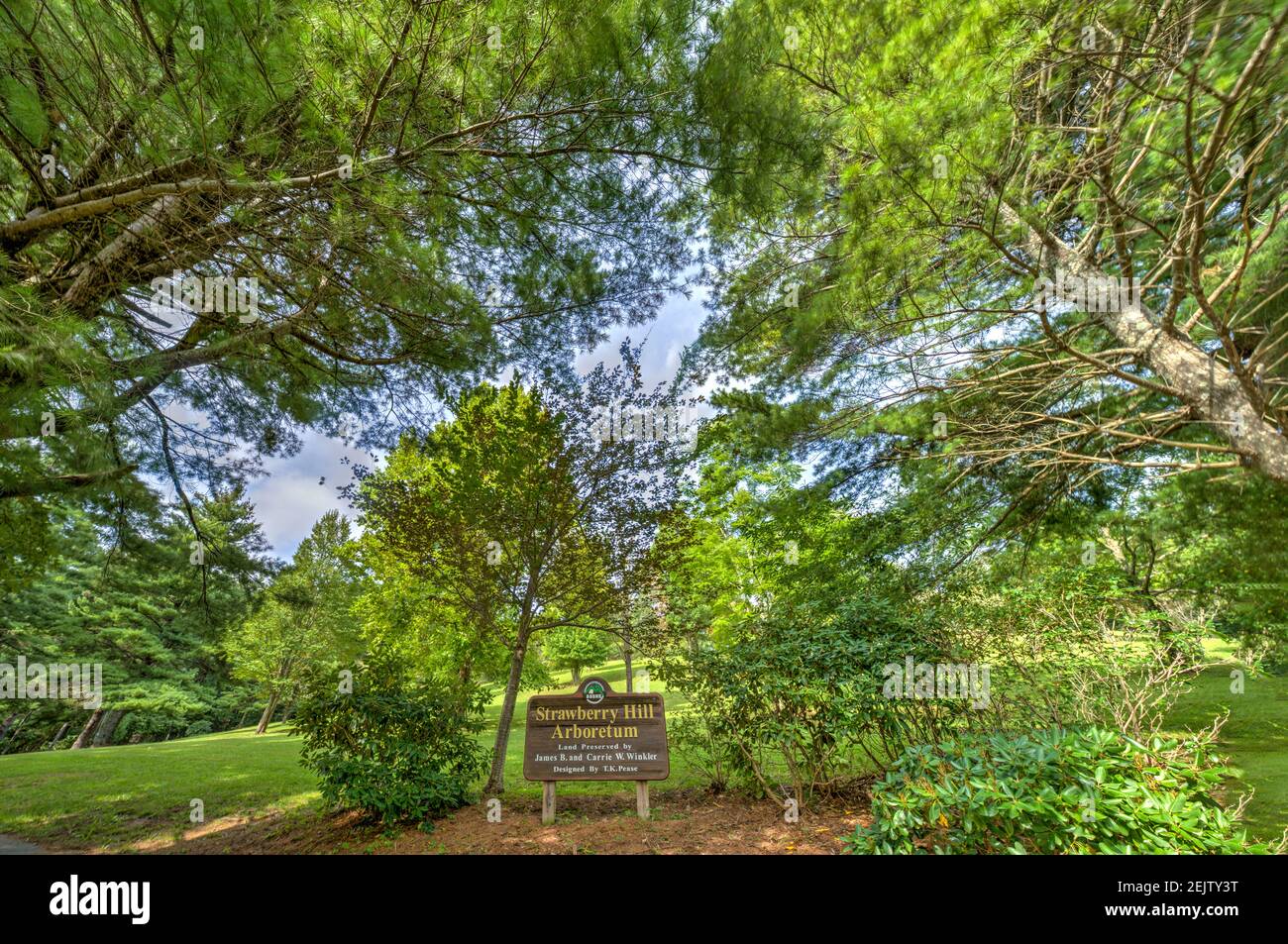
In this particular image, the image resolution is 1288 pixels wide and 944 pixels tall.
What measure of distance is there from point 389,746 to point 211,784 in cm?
539

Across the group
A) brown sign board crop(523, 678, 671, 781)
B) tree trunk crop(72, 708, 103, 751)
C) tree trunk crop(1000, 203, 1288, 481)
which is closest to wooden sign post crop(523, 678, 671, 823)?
brown sign board crop(523, 678, 671, 781)

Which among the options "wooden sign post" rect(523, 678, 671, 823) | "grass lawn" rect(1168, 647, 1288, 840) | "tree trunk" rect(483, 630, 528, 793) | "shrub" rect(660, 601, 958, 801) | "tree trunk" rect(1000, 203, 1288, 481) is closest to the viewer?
"tree trunk" rect(1000, 203, 1288, 481)

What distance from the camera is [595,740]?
15.8ft

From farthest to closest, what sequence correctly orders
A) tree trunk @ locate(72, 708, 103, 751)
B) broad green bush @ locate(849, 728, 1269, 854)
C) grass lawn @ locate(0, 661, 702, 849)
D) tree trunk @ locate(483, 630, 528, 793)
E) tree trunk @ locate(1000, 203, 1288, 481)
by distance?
1. tree trunk @ locate(72, 708, 103, 751)
2. tree trunk @ locate(483, 630, 528, 793)
3. grass lawn @ locate(0, 661, 702, 849)
4. tree trunk @ locate(1000, 203, 1288, 481)
5. broad green bush @ locate(849, 728, 1269, 854)

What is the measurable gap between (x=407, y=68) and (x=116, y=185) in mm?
1955

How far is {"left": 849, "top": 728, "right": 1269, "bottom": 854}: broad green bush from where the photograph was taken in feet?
6.75

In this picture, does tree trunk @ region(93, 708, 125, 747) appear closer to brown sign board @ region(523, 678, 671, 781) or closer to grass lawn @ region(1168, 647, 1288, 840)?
brown sign board @ region(523, 678, 671, 781)

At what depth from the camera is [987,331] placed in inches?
198

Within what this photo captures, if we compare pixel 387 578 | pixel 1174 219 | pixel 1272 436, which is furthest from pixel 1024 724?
pixel 387 578

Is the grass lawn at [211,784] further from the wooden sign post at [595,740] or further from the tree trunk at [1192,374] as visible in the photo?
the tree trunk at [1192,374]

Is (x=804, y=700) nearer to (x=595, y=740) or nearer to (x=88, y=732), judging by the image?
(x=595, y=740)

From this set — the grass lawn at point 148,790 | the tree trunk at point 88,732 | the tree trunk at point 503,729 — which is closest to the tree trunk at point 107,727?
the tree trunk at point 88,732

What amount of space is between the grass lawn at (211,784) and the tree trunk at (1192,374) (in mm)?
2688
